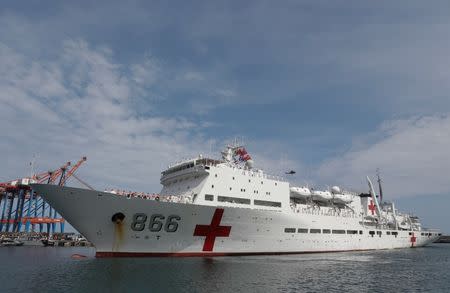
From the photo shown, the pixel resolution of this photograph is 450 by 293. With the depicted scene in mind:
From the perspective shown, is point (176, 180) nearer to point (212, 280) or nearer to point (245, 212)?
point (245, 212)

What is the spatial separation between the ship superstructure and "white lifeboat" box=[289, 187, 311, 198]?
8 centimetres

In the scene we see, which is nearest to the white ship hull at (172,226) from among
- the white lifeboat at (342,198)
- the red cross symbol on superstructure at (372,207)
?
the white lifeboat at (342,198)

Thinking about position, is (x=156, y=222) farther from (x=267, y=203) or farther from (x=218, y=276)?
(x=267, y=203)

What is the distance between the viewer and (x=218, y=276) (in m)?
16.9

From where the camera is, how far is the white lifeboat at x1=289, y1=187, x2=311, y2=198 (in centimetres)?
2936

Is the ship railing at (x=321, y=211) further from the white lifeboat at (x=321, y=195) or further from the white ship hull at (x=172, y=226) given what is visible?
the white ship hull at (x=172, y=226)

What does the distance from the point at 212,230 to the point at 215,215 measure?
3.44ft

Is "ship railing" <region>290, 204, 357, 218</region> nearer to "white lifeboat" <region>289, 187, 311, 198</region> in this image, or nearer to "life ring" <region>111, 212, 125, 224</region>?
"white lifeboat" <region>289, 187, 311, 198</region>

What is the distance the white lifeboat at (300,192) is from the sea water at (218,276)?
7.38 m

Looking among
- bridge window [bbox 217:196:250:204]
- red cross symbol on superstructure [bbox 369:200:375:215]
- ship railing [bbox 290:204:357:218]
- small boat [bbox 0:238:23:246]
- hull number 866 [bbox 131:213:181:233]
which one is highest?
red cross symbol on superstructure [bbox 369:200:375:215]

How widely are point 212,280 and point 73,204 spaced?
923 cm

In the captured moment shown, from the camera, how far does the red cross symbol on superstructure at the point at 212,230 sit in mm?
22062

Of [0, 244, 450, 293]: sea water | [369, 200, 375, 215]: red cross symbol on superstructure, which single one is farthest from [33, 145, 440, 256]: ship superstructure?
[369, 200, 375, 215]: red cross symbol on superstructure

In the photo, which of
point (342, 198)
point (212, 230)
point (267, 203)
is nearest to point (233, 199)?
point (212, 230)
